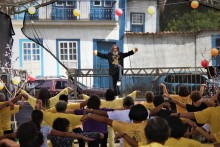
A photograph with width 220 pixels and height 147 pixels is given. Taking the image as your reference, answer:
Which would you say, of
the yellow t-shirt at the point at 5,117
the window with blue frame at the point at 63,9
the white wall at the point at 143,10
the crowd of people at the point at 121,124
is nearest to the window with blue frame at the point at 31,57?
the window with blue frame at the point at 63,9

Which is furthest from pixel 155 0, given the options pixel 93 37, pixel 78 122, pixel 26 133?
pixel 26 133

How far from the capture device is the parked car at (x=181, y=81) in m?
15.1

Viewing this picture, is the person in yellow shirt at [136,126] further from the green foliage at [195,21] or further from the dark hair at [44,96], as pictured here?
Answer: the green foliage at [195,21]

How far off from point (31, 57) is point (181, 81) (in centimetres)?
1421

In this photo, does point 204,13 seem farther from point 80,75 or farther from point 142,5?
point 80,75

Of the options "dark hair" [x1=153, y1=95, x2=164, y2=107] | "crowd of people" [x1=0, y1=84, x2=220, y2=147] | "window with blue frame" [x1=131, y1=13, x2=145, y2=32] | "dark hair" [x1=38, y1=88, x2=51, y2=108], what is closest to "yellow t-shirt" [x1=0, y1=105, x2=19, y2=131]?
"crowd of people" [x1=0, y1=84, x2=220, y2=147]

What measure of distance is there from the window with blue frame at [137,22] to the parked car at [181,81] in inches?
528

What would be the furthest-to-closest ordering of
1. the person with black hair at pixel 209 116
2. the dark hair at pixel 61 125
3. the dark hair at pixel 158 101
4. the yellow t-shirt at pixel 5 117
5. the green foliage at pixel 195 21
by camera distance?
the green foliage at pixel 195 21 → the yellow t-shirt at pixel 5 117 → the dark hair at pixel 158 101 → the person with black hair at pixel 209 116 → the dark hair at pixel 61 125

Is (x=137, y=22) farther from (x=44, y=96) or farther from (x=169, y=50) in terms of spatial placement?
(x=44, y=96)

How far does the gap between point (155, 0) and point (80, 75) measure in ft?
45.7

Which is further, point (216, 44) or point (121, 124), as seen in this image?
point (216, 44)

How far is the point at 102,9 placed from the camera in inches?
1097

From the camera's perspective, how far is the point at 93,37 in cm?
2742

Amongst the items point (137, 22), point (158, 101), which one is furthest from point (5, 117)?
point (137, 22)
